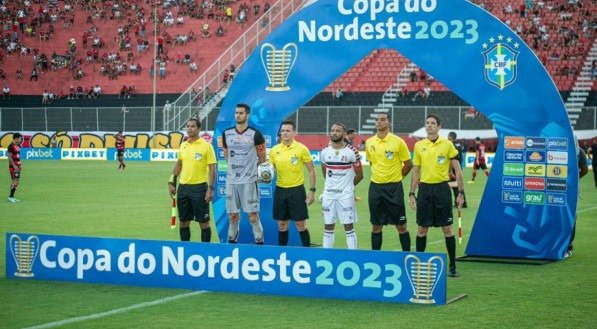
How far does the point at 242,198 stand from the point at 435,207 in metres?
3.08

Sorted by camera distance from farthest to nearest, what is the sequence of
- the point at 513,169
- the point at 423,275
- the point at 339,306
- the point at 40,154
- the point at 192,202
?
the point at 40,154
the point at 513,169
the point at 192,202
the point at 339,306
the point at 423,275

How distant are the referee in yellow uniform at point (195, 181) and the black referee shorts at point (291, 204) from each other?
1045mm

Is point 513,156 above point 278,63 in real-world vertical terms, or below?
below

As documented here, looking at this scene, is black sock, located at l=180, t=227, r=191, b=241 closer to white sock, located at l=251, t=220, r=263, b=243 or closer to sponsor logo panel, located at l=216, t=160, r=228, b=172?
white sock, located at l=251, t=220, r=263, b=243

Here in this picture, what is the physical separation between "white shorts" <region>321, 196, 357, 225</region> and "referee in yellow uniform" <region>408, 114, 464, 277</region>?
0.88 metres

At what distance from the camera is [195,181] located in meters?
14.7

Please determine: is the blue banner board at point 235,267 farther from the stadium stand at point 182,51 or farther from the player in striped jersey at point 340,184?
the stadium stand at point 182,51

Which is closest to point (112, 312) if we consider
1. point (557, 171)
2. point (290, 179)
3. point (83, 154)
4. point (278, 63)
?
point (290, 179)

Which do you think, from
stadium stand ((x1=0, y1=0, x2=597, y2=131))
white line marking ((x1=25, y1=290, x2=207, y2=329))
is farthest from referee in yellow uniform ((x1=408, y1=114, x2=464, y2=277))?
stadium stand ((x1=0, y1=0, x2=597, y2=131))

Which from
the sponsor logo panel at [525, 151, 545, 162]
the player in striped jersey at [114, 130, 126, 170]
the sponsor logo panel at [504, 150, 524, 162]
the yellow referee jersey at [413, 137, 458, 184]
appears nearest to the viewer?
the yellow referee jersey at [413, 137, 458, 184]

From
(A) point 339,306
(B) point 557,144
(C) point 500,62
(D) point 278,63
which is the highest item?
(D) point 278,63

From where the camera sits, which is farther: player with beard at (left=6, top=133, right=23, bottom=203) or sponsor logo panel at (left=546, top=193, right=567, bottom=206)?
player with beard at (left=6, top=133, right=23, bottom=203)

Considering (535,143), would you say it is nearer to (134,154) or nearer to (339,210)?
(339,210)

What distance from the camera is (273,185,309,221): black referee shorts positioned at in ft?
48.2
